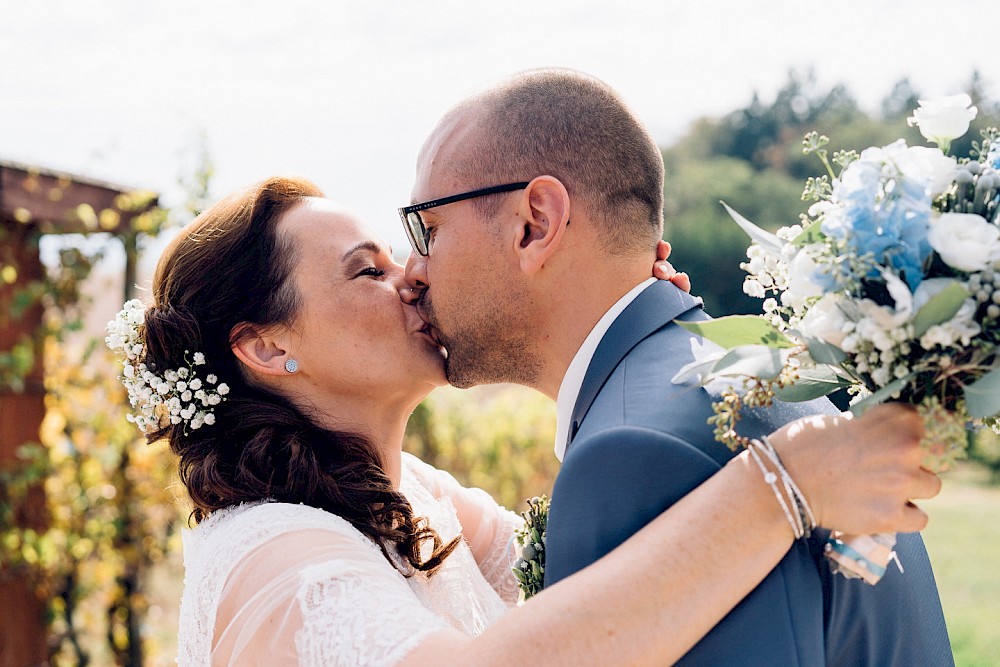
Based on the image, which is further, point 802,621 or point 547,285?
point 547,285

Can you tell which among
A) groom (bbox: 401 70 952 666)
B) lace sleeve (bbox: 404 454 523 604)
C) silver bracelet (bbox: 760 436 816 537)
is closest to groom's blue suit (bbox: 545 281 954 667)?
groom (bbox: 401 70 952 666)

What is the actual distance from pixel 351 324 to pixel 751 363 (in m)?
1.57

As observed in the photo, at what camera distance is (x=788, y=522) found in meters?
1.94

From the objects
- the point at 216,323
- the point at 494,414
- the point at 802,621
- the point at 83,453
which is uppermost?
the point at 216,323

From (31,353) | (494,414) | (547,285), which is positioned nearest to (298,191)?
(547,285)

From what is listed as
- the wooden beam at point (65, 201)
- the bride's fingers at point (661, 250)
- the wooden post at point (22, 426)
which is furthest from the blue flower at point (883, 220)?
the wooden post at point (22, 426)

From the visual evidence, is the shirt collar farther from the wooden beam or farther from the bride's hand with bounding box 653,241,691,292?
the wooden beam

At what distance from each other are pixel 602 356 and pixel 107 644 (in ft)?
18.6

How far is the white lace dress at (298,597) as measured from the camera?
7.63ft

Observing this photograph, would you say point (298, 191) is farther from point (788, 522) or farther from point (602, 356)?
point (788, 522)

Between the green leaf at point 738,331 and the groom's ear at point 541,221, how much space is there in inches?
26.6

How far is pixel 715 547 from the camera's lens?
191 cm

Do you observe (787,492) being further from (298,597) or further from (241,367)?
(241,367)

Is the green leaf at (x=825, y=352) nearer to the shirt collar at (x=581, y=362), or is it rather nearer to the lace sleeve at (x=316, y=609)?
the shirt collar at (x=581, y=362)
